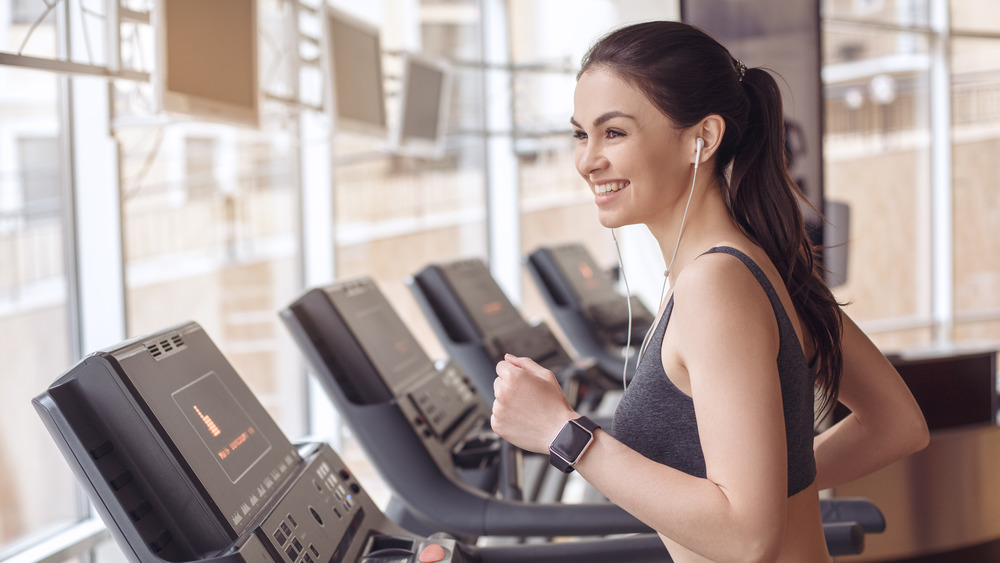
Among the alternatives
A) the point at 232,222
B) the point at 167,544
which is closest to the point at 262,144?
the point at 232,222

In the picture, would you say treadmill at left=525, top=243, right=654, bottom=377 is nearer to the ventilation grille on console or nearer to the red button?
the red button

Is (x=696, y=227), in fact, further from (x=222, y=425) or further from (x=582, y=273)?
(x=582, y=273)

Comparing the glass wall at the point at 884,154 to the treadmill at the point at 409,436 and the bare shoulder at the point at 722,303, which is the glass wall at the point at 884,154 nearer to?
the treadmill at the point at 409,436

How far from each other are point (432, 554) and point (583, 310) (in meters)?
2.09

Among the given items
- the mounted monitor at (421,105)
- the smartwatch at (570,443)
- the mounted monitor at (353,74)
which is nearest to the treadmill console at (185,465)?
the smartwatch at (570,443)

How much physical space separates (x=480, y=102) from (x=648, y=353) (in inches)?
177

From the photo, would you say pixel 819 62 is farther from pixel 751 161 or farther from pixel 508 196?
pixel 508 196

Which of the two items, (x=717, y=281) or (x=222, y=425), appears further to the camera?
(x=222, y=425)

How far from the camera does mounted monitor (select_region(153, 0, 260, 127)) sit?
1.90 m

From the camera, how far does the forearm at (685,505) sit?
3.21 ft

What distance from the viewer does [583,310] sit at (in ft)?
Answer: 11.0

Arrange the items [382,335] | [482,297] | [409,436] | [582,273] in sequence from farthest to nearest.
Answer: [582,273] → [482,297] → [382,335] → [409,436]

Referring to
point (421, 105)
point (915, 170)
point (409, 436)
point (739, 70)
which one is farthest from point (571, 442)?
point (915, 170)

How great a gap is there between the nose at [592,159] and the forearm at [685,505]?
351 mm
